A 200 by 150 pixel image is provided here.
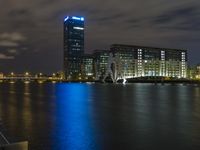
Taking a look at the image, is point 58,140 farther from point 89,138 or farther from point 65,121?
point 65,121

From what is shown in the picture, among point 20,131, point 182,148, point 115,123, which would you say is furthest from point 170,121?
point 20,131

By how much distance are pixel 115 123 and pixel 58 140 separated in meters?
8.81

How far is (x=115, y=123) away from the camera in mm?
28812

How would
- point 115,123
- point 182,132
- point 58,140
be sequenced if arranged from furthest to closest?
point 115,123 → point 182,132 → point 58,140

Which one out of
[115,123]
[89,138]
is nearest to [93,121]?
[115,123]

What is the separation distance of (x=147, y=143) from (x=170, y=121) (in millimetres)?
10757

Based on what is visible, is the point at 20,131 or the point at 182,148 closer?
the point at 182,148

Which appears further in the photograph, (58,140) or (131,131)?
(131,131)

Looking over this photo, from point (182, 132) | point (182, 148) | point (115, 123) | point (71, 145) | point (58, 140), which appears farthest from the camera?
point (115, 123)

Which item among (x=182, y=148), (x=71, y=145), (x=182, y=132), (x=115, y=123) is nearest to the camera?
(x=182, y=148)

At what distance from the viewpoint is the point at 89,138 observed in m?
21.6

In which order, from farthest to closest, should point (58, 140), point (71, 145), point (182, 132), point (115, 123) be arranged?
point (115, 123) → point (182, 132) → point (58, 140) → point (71, 145)

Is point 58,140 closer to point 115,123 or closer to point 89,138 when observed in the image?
point 89,138

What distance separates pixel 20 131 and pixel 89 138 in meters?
5.95
